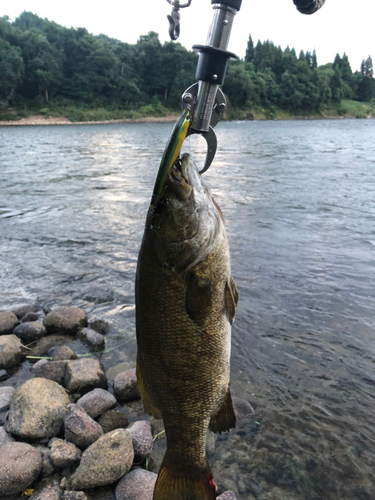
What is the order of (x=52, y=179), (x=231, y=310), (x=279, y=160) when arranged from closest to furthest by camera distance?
(x=231, y=310), (x=52, y=179), (x=279, y=160)

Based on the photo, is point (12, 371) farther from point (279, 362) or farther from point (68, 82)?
point (68, 82)

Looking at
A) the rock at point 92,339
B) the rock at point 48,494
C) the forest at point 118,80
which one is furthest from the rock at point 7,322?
the forest at point 118,80

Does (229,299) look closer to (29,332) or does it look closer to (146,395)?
(146,395)

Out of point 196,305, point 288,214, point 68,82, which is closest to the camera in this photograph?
point 196,305

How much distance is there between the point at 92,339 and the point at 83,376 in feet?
3.24

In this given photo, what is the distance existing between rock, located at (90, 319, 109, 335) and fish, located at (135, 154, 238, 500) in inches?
150

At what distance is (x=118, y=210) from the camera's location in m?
13.5

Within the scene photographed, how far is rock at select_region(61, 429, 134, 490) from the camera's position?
11.2 ft

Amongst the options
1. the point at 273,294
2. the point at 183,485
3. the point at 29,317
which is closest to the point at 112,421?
the point at 183,485

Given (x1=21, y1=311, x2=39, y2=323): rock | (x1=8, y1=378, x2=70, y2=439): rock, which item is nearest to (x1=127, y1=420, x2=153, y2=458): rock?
(x1=8, y1=378, x2=70, y2=439): rock

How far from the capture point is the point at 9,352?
205 inches

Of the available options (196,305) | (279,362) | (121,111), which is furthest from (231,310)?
(121,111)

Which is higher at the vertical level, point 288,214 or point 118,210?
point 288,214

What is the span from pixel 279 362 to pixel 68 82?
11119cm
